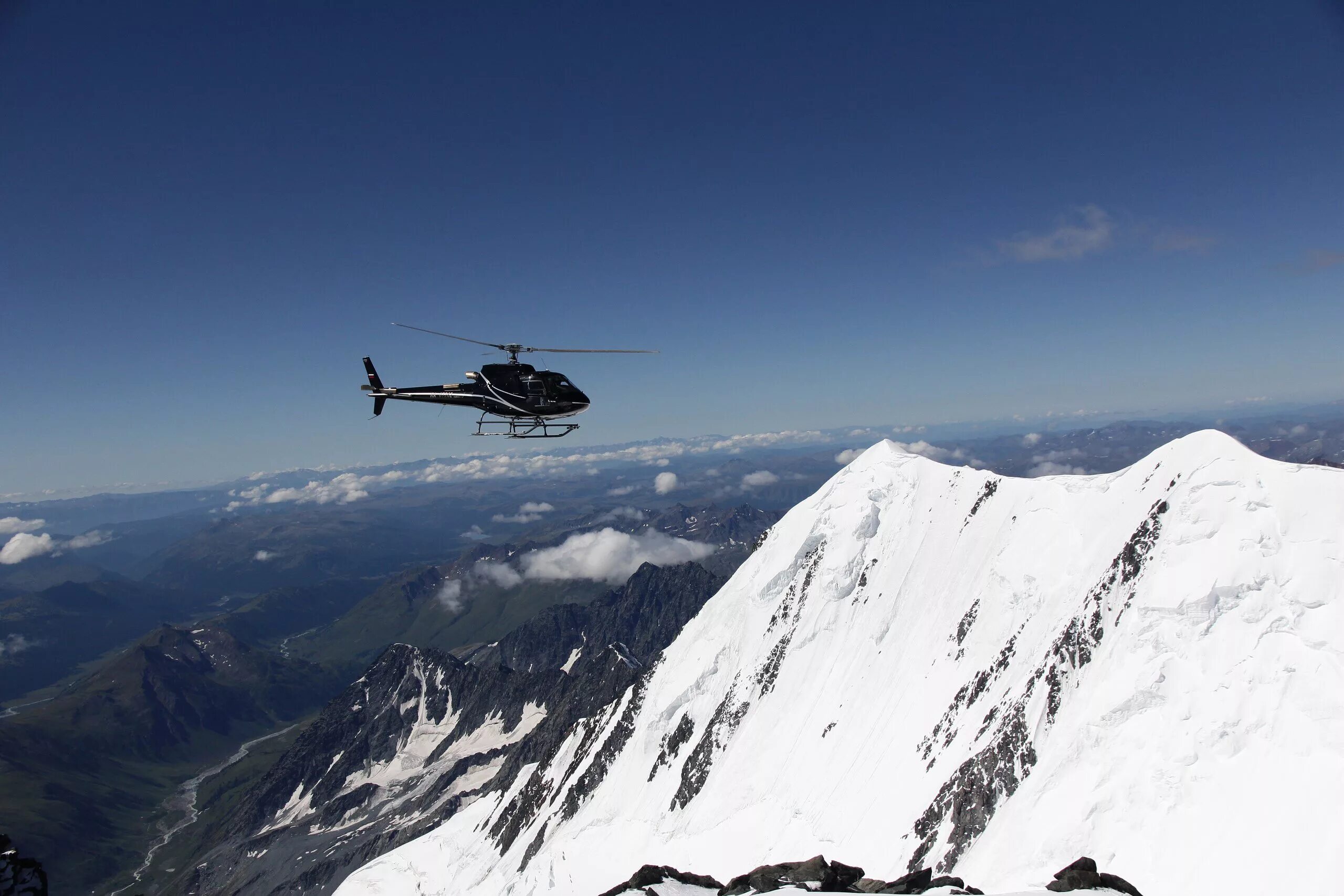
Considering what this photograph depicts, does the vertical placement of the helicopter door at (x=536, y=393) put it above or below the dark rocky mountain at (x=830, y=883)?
above

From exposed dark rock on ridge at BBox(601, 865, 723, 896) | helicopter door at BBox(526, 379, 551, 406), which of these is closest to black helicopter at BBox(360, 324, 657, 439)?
helicopter door at BBox(526, 379, 551, 406)

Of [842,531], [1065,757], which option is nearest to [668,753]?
[842,531]

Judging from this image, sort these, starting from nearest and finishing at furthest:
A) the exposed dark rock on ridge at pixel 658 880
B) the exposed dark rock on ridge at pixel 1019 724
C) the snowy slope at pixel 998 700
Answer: the exposed dark rock on ridge at pixel 658 880, the snowy slope at pixel 998 700, the exposed dark rock on ridge at pixel 1019 724

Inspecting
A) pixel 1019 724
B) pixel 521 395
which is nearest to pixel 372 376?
pixel 521 395

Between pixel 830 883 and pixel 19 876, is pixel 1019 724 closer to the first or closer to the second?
pixel 830 883

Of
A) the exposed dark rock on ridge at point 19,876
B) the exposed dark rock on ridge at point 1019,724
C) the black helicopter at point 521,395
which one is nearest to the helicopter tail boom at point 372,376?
the black helicopter at point 521,395

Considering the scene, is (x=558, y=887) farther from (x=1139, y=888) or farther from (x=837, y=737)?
(x=1139, y=888)

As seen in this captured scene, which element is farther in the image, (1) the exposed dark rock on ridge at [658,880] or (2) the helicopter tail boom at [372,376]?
(2) the helicopter tail boom at [372,376]

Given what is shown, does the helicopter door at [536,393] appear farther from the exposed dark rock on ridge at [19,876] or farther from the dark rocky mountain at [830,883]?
the exposed dark rock on ridge at [19,876]
